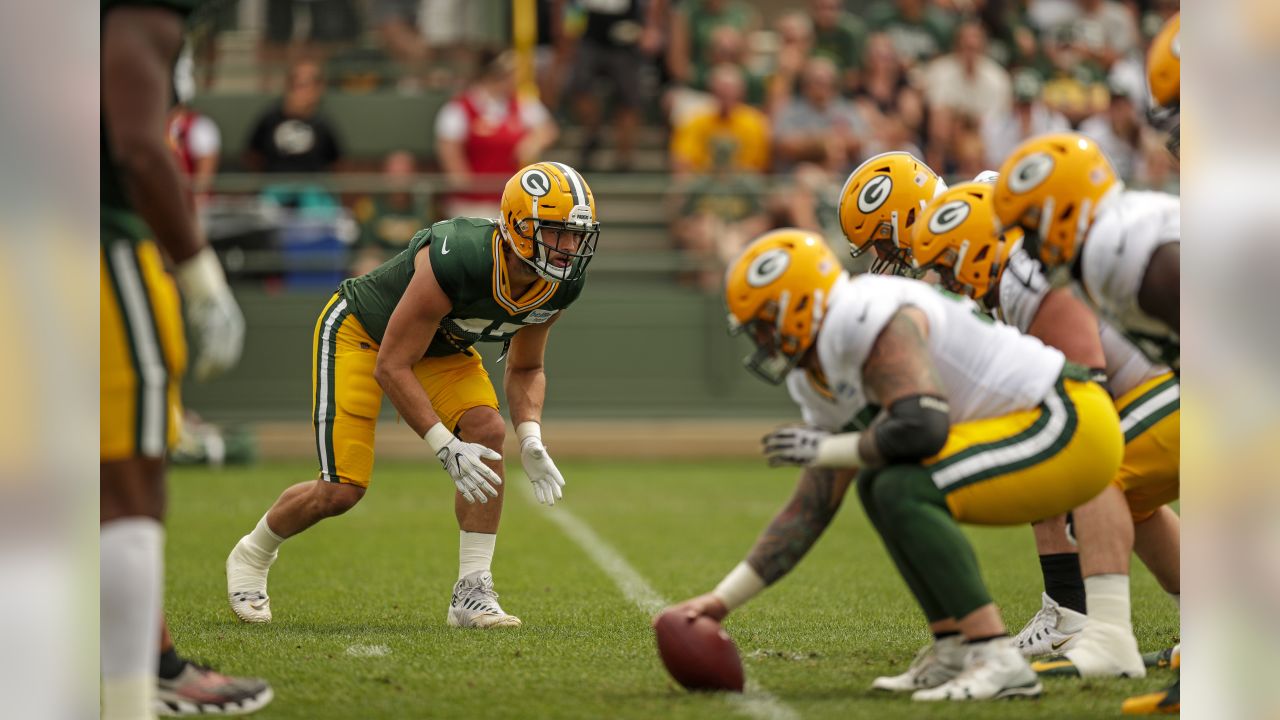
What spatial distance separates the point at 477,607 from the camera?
573cm

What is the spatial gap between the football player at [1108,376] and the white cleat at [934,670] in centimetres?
40

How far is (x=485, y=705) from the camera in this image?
4254mm

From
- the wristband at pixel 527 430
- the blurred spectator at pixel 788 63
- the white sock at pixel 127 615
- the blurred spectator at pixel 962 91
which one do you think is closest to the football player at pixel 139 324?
the white sock at pixel 127 615

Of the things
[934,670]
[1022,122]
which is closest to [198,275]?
[934,670]

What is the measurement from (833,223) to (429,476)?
405 cm

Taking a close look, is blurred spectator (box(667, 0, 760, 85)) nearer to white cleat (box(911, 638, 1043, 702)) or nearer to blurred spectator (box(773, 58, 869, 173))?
blurred spectator (box(773, 58, 869, 173))

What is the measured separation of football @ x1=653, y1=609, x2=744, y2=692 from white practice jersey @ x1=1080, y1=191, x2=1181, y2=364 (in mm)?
1399

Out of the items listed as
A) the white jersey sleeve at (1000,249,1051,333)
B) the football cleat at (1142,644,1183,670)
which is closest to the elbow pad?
the white jersey sleeve at (1000,249,1051,333)

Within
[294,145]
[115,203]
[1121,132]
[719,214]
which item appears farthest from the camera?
[1121,132]

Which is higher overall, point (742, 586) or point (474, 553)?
point (742, 586)

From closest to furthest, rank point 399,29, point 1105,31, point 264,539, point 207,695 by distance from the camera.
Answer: point 207,695
point 264,539
point 399,29
point 1105,31

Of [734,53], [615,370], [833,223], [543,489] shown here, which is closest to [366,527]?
[543,489]

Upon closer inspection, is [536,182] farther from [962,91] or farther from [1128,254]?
[962,91]

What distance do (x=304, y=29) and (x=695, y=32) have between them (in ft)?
12.9
